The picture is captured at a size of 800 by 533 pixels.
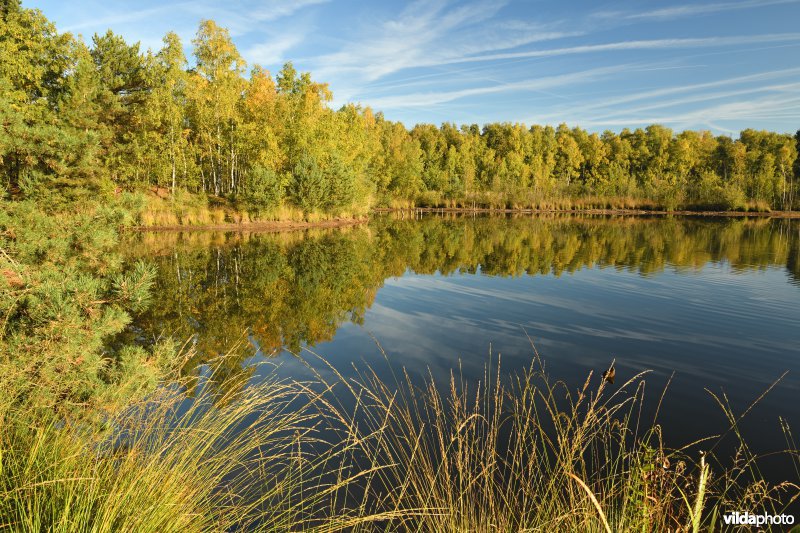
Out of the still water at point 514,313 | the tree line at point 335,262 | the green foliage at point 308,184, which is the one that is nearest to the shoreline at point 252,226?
the green foliage at point 308,184

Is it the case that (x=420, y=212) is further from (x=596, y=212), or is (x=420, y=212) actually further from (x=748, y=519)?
(x=748, y=519)

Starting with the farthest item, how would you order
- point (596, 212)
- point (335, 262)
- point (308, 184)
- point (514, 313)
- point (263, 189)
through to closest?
1. point (596, 212)
2. point (308, 184)
3. point (263, 189)
4. point (335, 262)
5. point (514, 313)

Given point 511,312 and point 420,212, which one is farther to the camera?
point 420,212

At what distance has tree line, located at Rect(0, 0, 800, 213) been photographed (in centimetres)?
1903

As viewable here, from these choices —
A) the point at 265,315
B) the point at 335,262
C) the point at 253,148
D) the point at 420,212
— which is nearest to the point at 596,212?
the point at 420,212

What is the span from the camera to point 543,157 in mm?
88125

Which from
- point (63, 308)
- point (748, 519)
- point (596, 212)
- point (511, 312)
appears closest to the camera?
point (748, 519)

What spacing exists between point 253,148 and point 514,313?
31.4 meters

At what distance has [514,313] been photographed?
13727mm

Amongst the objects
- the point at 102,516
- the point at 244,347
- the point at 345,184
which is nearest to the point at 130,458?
the point at 102,516

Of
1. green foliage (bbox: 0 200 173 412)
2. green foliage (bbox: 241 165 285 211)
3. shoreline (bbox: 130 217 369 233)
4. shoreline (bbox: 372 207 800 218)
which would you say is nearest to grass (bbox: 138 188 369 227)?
shoreline (bbox: 130 217 369 233)

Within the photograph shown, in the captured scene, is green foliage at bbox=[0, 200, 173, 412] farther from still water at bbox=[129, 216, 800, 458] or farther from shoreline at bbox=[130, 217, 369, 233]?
shoreline at bbox=[130, 217, 369, 233]

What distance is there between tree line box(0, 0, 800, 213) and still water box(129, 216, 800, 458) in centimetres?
485

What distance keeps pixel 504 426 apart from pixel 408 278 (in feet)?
42.2
